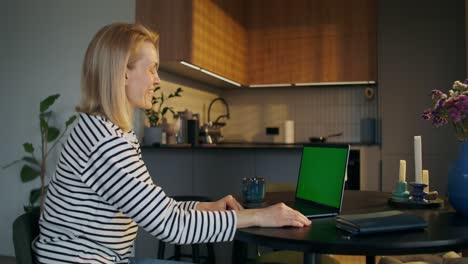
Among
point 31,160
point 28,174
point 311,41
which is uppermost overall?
point 311,41

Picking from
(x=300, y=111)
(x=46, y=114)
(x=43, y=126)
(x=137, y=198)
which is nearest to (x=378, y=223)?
(x=137, y=198)

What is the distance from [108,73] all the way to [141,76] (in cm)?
12

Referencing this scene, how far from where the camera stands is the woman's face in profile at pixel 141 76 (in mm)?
1303

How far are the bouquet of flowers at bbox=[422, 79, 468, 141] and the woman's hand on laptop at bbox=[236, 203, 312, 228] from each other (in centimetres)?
63

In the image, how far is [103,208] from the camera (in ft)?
3.88

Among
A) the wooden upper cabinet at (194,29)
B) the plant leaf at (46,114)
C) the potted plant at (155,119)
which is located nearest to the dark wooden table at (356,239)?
the potted plant at (155,119)

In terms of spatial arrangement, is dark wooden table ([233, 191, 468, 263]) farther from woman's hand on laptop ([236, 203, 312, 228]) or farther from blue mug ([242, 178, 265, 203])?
blue mug ([242, 178, 265, 203])

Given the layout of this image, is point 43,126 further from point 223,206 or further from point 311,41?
point 311,41

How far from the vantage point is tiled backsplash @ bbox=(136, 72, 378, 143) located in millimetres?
5147

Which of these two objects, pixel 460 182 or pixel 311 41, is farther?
pixel 311 41

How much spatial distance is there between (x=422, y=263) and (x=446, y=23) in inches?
126

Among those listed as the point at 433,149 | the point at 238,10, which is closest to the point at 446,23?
the point at 433,149

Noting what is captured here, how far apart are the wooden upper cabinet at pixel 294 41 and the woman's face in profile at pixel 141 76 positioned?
2.84 meters

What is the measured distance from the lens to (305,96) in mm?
5348
